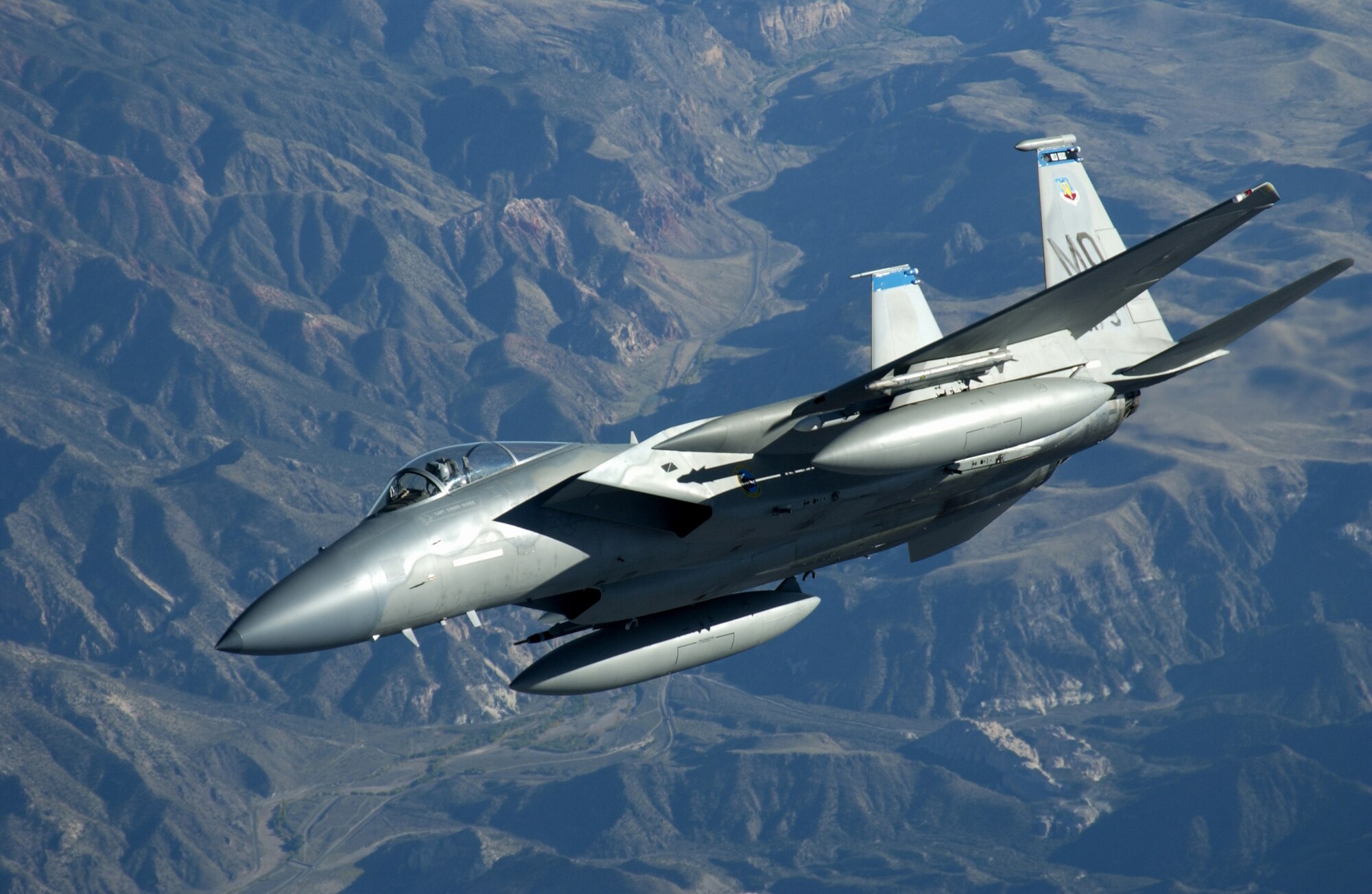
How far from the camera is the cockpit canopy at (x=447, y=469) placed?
Answer: 28656 mm

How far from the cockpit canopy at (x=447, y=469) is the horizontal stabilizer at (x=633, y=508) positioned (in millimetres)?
1239

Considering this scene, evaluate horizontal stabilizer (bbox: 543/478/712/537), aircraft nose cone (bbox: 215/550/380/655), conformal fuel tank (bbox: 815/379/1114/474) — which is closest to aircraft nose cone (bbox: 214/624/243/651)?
aircraft nose cone (bbox: 215/550/380/655)

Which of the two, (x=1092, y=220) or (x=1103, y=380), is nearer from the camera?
(x=1103, y=380)

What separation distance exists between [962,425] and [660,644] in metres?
8.05

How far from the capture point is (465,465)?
29.2 meters

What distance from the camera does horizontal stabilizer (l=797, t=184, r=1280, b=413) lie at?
27.9 m

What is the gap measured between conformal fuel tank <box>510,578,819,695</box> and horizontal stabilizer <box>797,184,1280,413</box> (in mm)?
6364

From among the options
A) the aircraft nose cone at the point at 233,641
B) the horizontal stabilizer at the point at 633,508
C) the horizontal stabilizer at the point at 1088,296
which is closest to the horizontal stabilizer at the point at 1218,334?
the horizontal stabilizer at the point at 1088,296

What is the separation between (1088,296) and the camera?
3145 centimetres

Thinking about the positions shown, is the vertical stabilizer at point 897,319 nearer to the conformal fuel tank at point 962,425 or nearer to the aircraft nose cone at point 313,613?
the conformal fuel tank at point 962,425

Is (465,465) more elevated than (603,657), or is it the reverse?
(465,465)

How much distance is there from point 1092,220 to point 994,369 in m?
10.5

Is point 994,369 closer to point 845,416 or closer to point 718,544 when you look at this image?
point 845,416

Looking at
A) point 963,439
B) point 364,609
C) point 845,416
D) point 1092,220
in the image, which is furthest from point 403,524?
point 1092,220
